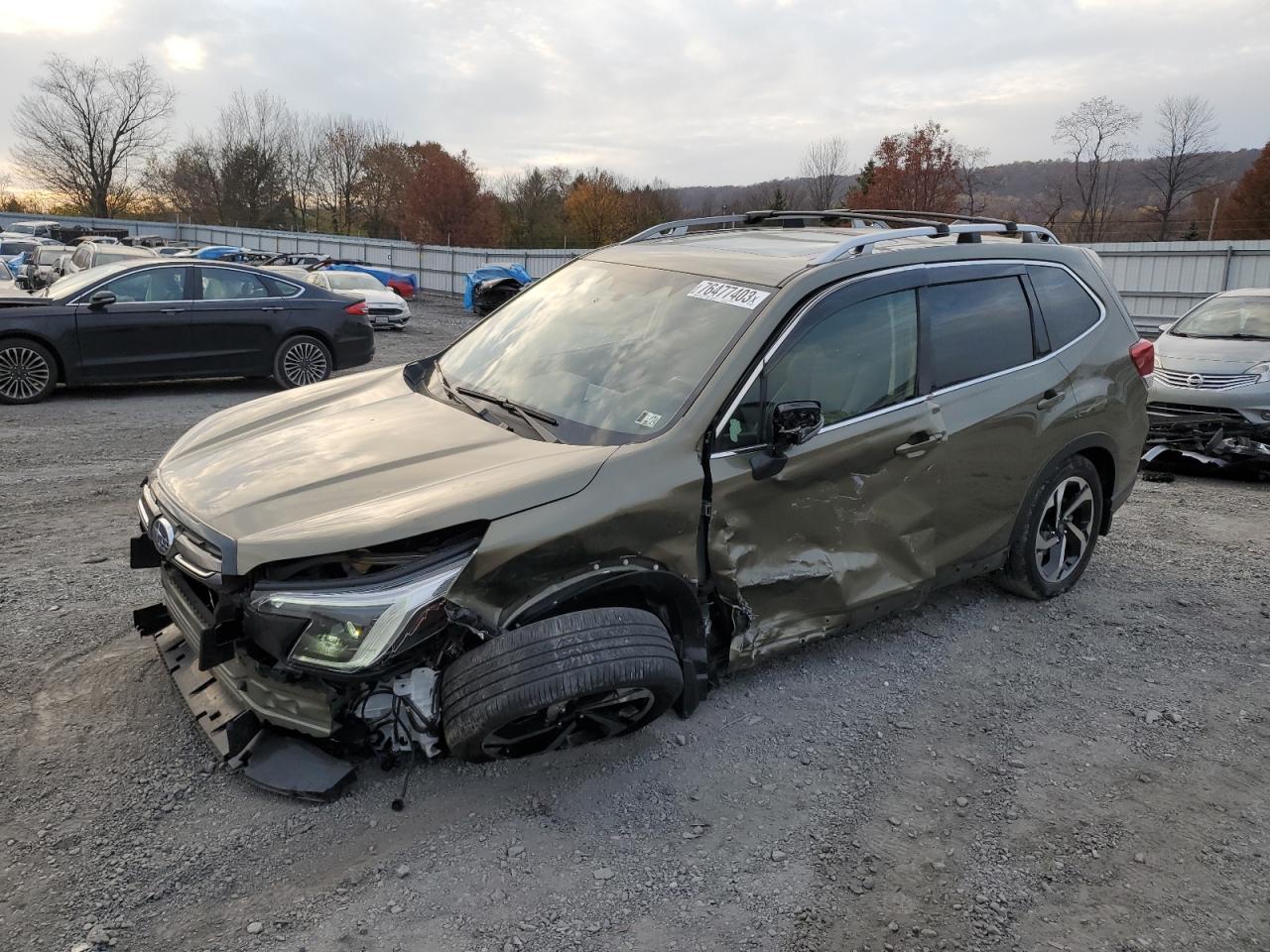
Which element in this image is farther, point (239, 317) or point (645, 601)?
point (239, 317)

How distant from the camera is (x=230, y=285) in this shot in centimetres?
1097

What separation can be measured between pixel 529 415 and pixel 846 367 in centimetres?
128

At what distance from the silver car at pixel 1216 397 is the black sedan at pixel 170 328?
942 centimetres

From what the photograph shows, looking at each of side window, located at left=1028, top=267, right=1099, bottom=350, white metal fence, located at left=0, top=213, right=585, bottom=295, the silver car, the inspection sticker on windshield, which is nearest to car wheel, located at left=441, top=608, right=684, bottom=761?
the inspection sticker on windshield

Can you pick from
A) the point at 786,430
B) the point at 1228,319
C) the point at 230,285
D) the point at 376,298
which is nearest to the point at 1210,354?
the point at 1228,319

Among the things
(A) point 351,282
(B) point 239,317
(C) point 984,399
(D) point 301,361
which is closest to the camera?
(C) point 984,399

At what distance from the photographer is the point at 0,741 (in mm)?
3250

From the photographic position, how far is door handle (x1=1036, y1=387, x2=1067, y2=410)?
14.4ft

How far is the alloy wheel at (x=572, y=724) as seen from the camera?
111 inches

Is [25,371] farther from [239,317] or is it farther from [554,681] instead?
[554,681]

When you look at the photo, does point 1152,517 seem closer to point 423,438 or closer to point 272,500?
point 423,438

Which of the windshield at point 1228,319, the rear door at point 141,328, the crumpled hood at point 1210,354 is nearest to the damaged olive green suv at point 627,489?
the crumpled hood at point 1210,354

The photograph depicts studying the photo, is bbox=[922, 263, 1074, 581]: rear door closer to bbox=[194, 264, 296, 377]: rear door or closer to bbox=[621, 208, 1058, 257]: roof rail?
bbox=[621, 208, 1058, 257]: roof rail

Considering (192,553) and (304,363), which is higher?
(192,553)
